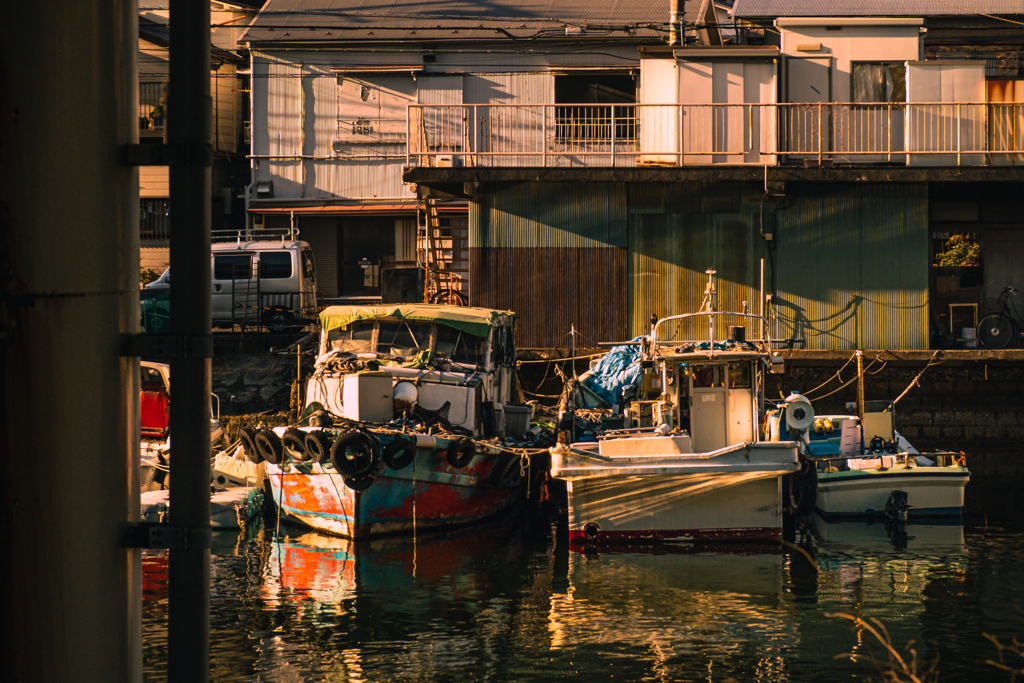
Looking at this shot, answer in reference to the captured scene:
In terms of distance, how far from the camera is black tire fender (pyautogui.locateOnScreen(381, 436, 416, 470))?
48.9ft

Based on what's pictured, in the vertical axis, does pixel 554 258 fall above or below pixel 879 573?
above

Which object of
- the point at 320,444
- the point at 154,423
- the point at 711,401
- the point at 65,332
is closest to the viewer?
the point at 65,332

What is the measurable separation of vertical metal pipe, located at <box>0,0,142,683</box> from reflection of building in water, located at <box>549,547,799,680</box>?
8.00 meters

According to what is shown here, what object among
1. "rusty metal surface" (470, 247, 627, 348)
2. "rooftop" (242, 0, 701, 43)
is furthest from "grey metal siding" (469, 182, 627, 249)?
"rooftop" (242, 0, 701, 43)

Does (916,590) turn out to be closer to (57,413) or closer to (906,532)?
(906,532)

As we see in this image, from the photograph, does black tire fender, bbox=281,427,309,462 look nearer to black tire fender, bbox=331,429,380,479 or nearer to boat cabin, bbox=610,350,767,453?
black tire fender, bbox=331,429,380,479

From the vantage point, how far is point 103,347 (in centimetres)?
237

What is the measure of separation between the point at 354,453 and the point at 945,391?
13.4 m

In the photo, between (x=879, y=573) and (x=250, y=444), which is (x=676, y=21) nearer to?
(x=250, y=444)

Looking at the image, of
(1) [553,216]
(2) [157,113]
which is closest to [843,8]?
(1) [553,216]

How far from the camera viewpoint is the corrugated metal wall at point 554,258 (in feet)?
73.4

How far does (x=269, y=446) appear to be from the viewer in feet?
51.5

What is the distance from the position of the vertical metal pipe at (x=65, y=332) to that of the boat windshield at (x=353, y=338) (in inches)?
583

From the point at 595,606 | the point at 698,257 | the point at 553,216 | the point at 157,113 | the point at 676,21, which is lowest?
the point at 595,606
